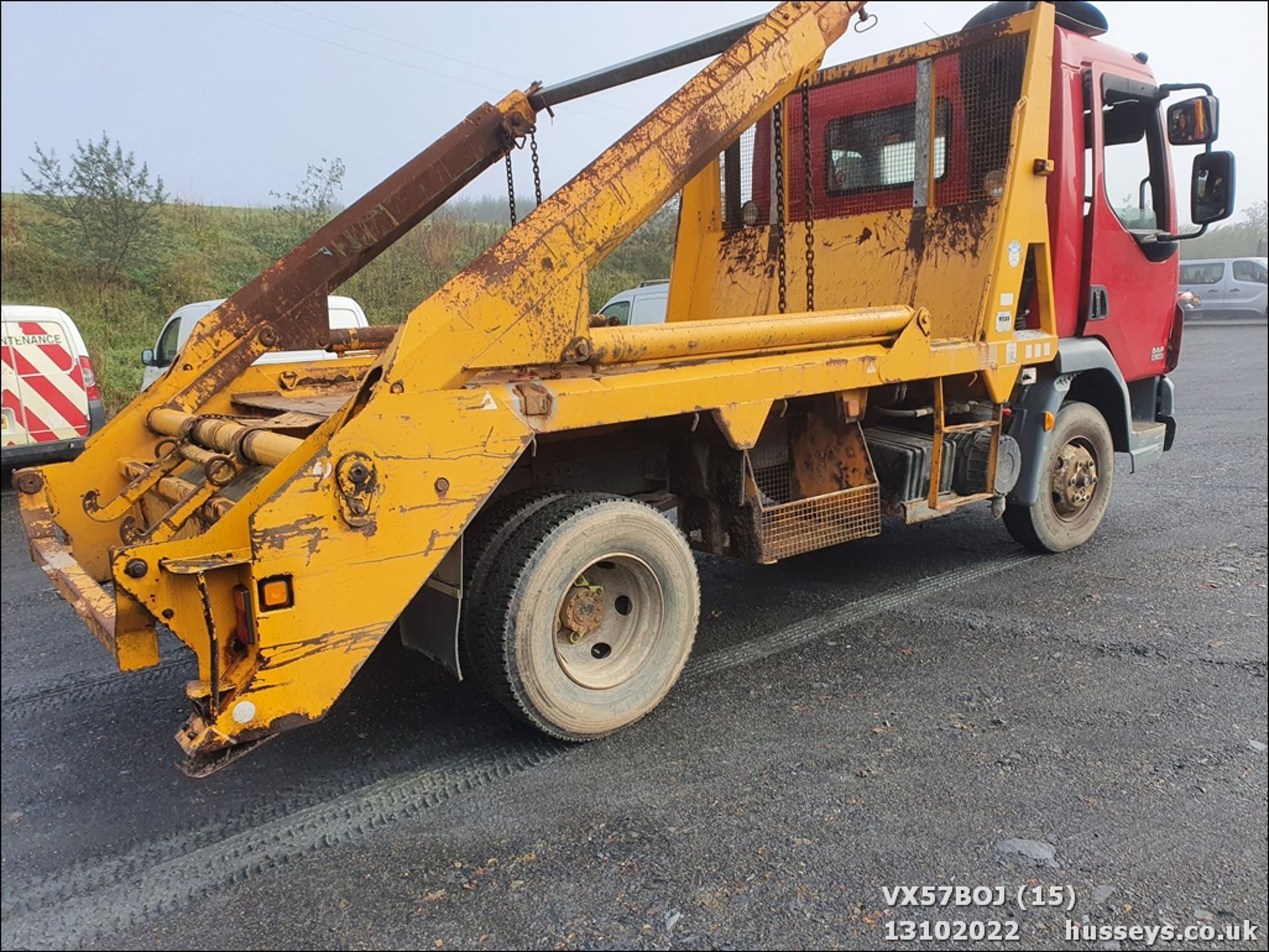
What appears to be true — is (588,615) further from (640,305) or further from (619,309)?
(619,309)

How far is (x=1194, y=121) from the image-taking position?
5.25 meters

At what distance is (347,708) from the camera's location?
11.9 feet

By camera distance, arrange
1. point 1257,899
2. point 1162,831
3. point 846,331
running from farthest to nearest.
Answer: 1. point 846,331
2. point 1162,831
3. point 1257,899

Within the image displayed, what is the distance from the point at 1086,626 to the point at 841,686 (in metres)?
1.40

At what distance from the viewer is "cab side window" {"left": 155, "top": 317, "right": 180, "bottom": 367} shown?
24.9ft

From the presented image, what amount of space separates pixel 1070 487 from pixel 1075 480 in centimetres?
5

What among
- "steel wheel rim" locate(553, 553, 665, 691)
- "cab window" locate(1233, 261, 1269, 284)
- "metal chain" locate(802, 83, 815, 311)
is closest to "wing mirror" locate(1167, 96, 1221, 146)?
"metal chain" locate(802, 83, 815, 311)

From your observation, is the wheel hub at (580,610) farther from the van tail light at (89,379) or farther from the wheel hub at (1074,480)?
the van tail light at (89,379)

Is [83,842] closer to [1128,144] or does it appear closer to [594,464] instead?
[594,464]

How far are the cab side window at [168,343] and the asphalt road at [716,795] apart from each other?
348cm

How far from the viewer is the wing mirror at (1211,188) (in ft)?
17.1

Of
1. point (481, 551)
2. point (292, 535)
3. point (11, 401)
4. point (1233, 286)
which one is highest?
point (1233, 286)

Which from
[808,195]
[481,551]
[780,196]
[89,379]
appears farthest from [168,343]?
[481,551]

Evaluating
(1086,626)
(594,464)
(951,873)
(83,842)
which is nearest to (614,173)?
(594,464)
